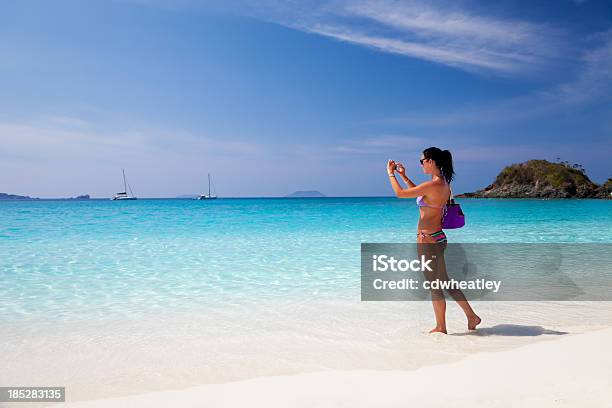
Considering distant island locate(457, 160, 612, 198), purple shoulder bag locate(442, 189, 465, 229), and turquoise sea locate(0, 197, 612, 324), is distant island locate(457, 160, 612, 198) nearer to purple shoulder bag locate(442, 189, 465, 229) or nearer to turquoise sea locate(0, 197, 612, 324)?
turquoise sea locate(0, 197, 612, 324)

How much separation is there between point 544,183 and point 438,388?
122m

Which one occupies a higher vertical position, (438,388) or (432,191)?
(432,191)

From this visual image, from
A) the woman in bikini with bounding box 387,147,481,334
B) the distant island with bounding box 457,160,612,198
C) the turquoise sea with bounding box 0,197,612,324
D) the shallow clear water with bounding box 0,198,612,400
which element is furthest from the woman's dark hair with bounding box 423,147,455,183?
the distant island with bounding box 457,160,612,198

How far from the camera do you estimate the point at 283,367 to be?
3.62 m

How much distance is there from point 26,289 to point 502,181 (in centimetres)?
13018

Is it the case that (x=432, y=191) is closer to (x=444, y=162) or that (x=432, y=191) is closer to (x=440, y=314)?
(x=444, y=162)

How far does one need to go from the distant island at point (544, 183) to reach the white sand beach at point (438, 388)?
384 ft

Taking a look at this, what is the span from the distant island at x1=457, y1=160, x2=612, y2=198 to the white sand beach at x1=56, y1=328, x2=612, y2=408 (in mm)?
117012

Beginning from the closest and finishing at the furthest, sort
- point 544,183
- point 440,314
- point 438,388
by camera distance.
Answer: point 438,388, point 440,314, point 544,183

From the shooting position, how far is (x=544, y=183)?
108000 mm

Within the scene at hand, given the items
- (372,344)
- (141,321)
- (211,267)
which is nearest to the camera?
(372,344)

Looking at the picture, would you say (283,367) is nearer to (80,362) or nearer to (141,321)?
(80,362)

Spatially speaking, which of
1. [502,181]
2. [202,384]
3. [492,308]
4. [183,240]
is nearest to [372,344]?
[202,384]

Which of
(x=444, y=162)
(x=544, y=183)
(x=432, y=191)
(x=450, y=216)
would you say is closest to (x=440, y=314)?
(x=450, y=216)
